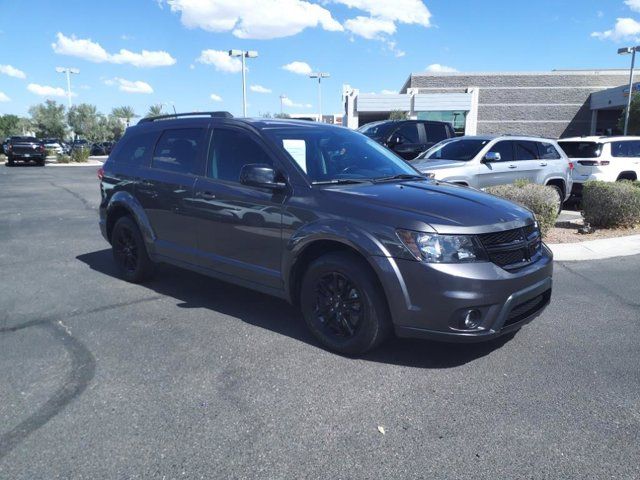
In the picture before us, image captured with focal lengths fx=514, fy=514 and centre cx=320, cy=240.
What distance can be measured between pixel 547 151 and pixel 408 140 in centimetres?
356

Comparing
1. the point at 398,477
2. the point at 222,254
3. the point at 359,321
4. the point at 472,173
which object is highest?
the point at 472,173

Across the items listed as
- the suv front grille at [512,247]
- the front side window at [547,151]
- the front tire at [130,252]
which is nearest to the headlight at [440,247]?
the suv front grille at [512,247]

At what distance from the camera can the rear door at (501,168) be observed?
1007 cm

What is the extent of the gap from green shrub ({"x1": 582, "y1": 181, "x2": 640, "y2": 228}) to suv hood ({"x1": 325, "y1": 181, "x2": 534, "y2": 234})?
6122 mm

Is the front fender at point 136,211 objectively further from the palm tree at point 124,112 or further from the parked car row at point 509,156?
the palm tree at point 124,112

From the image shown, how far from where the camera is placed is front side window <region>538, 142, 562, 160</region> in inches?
434

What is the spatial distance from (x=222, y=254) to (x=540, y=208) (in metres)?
5.71

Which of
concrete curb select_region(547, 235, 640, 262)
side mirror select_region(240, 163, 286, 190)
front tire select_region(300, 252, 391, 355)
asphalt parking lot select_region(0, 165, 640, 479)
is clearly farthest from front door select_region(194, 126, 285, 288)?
concrete curb select_region(547, 235, 640, 262)

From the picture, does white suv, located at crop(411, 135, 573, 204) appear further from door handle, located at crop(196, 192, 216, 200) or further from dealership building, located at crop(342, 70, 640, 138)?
dealership building, located at crop(342, 70, 640, 138)

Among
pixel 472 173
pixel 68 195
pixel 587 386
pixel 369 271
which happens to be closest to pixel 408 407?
pixel 369 271

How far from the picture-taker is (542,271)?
3.92 m

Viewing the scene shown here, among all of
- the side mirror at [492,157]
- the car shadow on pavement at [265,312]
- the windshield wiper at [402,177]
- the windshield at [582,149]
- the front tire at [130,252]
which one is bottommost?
the car shadow on pavement at [265,312]

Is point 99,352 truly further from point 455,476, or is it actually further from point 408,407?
point 455,476

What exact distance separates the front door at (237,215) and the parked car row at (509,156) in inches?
145
